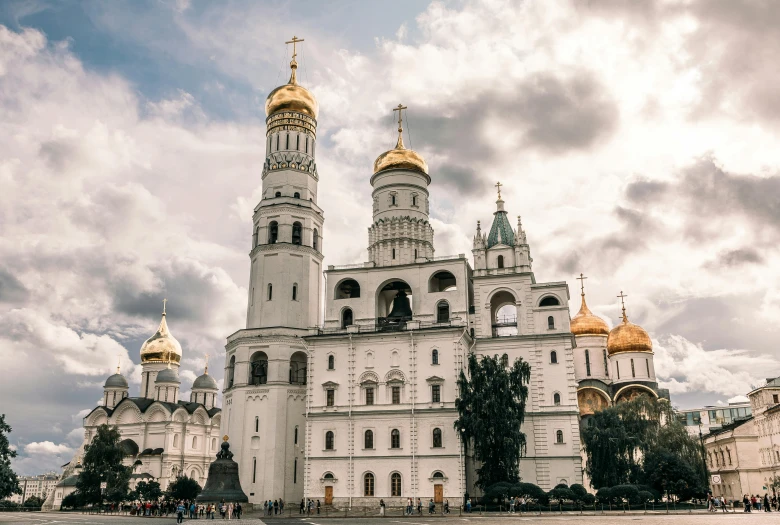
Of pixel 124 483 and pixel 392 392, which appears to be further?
pixel 124 483

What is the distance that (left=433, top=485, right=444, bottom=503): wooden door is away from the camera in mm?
42688

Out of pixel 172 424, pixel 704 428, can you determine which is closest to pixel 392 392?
pixel 172 424

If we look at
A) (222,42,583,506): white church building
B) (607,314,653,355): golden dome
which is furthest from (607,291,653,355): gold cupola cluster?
(222,42,583,506): white church building

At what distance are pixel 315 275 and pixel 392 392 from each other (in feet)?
38.8

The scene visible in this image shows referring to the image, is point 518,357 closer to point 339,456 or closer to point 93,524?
point 339,456

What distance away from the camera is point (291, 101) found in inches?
2186

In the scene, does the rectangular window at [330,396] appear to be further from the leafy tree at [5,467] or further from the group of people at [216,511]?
the leafy tree at [5,467]

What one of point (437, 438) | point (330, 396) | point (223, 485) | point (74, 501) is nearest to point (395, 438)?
point (437, 438)

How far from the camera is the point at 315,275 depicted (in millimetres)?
52875

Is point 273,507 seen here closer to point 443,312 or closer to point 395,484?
point 395,484

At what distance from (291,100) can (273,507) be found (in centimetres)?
3003

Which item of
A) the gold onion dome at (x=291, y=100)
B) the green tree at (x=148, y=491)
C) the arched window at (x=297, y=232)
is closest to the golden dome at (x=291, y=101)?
the gold onion dome at (x=291, y=100)

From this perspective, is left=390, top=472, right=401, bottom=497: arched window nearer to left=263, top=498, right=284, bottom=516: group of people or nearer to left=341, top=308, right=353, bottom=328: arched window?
left=263, top=498, right=284, bottom=516: group of people

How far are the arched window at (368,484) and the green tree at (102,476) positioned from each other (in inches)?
713
